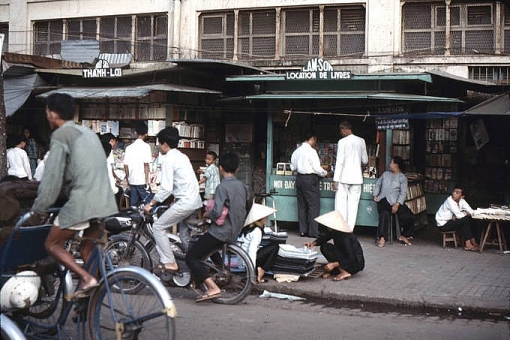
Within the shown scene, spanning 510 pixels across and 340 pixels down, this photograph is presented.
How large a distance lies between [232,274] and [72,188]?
3012 millimetres

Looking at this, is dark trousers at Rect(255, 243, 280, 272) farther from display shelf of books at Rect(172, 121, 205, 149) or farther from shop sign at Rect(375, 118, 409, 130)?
display shelf of books at Rect(172, 121, 205, 149)

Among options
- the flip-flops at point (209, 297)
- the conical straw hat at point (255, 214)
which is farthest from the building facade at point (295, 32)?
the flip-flops at point (209, 297)

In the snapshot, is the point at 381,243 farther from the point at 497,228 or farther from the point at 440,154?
the point at 440,154

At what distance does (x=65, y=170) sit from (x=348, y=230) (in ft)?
15.1

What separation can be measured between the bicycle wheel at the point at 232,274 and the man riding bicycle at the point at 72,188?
8.67 feet

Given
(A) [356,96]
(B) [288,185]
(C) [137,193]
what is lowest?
(C) [137,193]

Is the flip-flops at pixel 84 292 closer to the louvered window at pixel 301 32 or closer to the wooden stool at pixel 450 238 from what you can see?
the wooden stool at pixel 450 238

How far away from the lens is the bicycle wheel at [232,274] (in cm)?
753

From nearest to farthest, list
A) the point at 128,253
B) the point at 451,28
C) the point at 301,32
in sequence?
the point at 128,253
the point at 451,28
the point at 301,32

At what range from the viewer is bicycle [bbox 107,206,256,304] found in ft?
24.8

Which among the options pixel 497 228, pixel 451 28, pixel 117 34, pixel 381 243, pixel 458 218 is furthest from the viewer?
pixel 117 34

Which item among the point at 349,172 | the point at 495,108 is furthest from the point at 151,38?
the point at 495,108

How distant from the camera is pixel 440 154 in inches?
584

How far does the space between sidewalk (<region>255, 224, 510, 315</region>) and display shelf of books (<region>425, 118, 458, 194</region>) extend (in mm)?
3378
